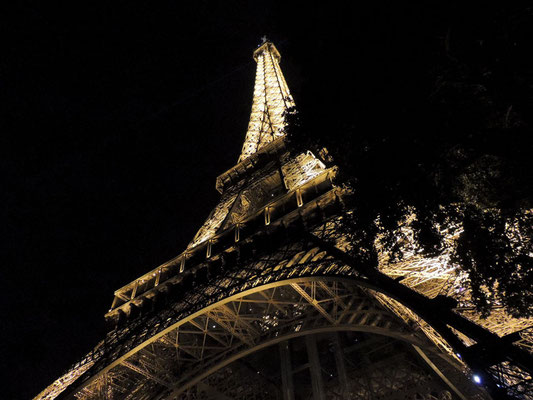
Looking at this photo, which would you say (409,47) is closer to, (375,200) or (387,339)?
(375,200)

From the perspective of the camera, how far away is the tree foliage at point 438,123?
4.66 meters

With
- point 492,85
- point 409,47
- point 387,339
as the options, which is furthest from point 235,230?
point 492,85

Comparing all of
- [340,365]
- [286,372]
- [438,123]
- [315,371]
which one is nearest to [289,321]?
[315,371]

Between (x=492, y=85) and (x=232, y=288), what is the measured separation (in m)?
7.74

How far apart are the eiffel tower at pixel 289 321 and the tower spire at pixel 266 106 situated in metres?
8.96

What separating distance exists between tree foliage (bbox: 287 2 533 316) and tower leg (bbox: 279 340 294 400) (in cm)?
844

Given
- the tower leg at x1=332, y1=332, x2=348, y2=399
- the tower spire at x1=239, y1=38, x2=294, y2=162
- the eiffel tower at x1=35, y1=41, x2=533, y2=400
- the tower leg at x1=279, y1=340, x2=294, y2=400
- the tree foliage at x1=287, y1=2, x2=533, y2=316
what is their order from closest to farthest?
the tree foliage at x1=287, y1=2, x2=533, y2=316 → the eiffel tower at x1=35, y1=41, x2=533, y2=400 → the tower leg at x1=332, y1=332, x2=348, y2=399 → the tower leg at x1=279, y1=340, x2=294, y2=400 → the tower spire at x1=239, y1=38, x2=294, y2=162

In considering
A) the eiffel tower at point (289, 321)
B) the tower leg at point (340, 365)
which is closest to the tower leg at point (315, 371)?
the eiffel tower at point (289, 321)

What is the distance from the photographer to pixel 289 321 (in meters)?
11.6

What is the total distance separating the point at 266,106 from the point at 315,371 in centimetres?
2172

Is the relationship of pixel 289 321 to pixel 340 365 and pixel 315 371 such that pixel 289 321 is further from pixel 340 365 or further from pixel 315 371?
pixel 340 365

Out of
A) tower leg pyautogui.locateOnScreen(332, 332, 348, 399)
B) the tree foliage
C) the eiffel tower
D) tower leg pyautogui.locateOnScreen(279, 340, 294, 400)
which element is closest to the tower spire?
the eiffel tower

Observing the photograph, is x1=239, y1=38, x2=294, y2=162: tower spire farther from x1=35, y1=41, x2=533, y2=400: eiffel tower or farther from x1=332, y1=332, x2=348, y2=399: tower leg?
x1=332, y1=332, x2=348, y2=399: tower leg

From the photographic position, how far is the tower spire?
2665cm
